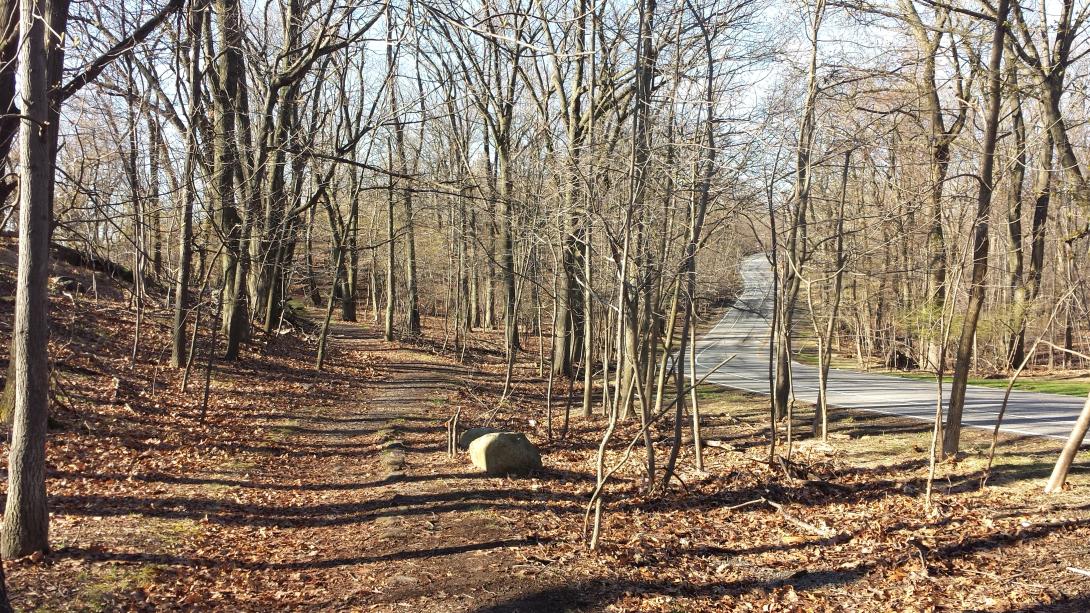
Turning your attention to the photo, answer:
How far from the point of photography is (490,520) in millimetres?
8133

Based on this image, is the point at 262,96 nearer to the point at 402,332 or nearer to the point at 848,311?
the point at 402,332

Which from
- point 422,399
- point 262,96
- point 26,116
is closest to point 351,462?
point 422,399

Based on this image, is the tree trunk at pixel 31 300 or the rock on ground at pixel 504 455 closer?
the tree trunk at pixel 31 300

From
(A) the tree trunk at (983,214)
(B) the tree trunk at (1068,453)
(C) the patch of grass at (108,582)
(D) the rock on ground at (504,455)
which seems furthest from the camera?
(D) the rock on ground at (504,455)

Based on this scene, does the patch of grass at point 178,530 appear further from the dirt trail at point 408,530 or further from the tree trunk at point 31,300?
the tree trunk at point 31,300

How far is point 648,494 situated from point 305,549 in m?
4.29

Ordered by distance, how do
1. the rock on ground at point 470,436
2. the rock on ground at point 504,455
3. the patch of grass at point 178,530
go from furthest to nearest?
the rock on ground at point 470,436
the rock on ground at point 504,455
the patch of grass at point 178,530

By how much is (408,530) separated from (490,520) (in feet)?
3.10

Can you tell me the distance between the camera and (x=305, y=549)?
280 inches

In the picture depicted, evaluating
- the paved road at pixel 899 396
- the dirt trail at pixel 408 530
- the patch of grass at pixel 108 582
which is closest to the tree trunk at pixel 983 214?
the paved road at pixel 899 396

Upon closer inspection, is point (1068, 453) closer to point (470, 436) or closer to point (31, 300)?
point (470, 436)

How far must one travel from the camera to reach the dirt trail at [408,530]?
614cm

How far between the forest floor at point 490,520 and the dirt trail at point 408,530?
0.03m

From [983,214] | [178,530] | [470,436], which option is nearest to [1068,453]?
[983,214]
